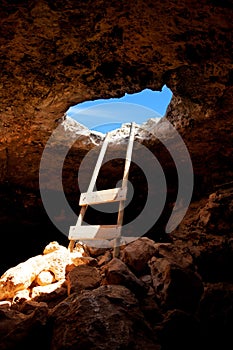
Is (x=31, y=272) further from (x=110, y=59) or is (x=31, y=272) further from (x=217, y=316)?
(x=110, y=59)

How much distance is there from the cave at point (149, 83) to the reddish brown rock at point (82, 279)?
0.41 metres

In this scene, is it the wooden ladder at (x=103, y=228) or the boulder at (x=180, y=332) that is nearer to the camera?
the boulder at (x=180, y=332)

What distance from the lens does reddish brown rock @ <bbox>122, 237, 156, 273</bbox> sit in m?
2.81

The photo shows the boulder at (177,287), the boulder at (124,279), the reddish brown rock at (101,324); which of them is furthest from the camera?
the boulder at (124,279)

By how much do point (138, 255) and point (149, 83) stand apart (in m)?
1.71

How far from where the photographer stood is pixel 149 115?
15.6ft

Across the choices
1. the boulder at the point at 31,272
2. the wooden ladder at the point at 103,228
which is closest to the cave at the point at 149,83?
the wooden ladder at the point at 103,228

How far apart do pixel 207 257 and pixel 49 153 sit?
3.02 meters

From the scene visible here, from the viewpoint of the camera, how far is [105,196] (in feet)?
12.1

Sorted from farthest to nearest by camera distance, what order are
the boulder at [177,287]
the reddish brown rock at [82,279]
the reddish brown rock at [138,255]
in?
the reddish brown rock at [138,255]
the reddish brown rock at [82,279]
the boulder at [177,287]

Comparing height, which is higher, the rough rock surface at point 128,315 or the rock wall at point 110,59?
the rock wall at point 110,59

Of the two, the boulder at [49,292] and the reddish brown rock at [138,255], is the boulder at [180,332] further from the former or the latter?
the boulder at [49,292]

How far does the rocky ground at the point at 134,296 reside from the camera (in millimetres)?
1653

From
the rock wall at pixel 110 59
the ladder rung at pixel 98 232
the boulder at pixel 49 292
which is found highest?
the rock wall at pixel 110 59
